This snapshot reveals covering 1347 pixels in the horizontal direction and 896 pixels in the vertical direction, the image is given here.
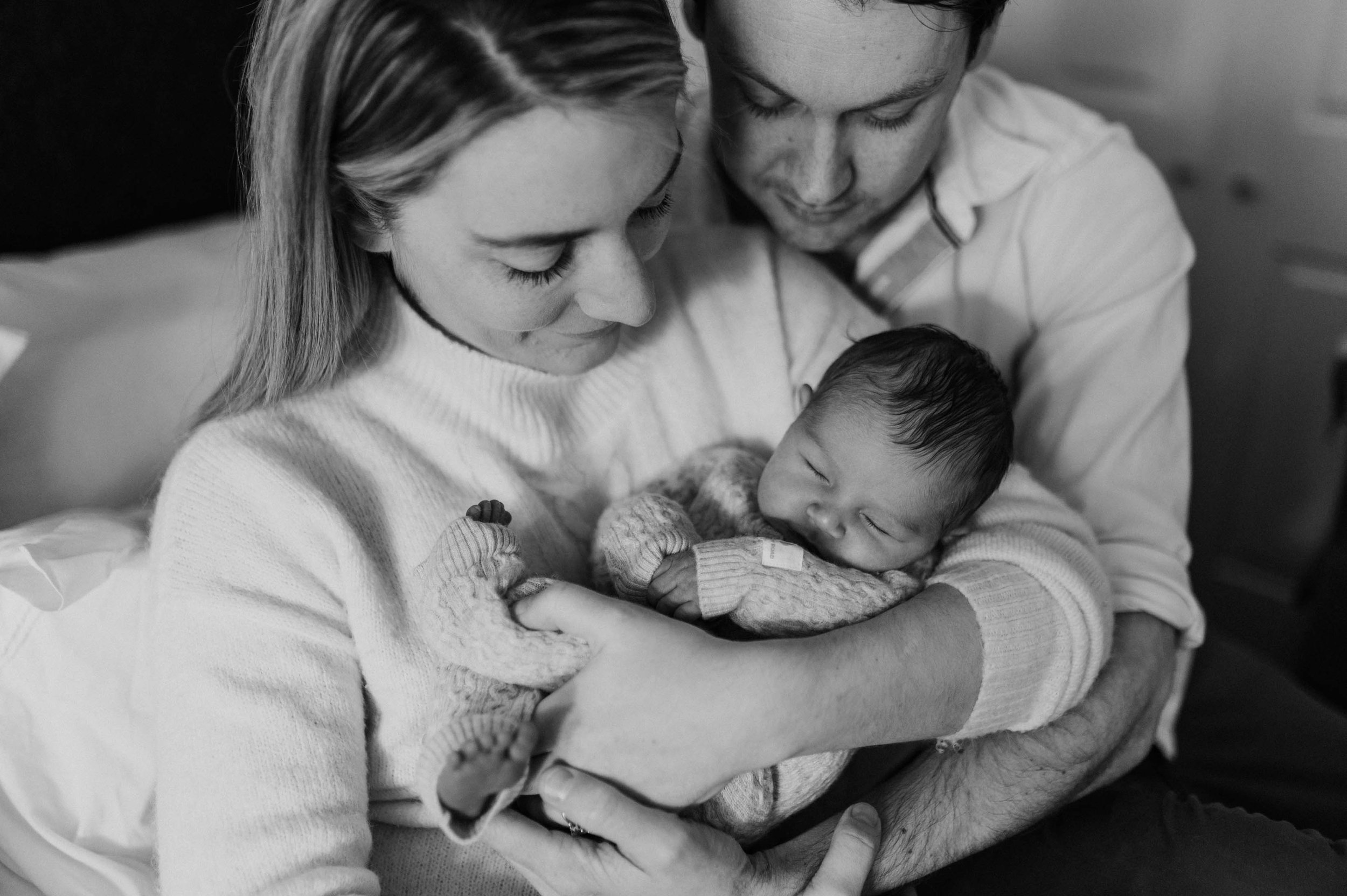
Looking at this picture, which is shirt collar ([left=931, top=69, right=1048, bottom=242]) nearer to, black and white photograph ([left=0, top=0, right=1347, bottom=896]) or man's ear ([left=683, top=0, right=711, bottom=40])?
black and white photograph ([left=0, top=0, right=1347, bottom=896])

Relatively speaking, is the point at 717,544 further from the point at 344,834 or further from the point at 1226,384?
the point at 1226,384

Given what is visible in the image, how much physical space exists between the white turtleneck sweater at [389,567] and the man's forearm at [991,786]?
0.27 feet

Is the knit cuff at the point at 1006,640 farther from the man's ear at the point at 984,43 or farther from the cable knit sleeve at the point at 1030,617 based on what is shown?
the man's ear at the point at 984,43

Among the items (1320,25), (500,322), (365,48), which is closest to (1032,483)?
(500,322)

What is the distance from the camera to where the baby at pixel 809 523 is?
123 centimetres

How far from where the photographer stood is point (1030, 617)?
132 centimetres

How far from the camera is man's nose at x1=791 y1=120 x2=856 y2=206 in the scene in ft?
4.81

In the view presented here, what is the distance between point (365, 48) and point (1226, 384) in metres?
2.67

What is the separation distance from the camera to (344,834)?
3.76ft

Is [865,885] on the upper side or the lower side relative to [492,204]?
lower

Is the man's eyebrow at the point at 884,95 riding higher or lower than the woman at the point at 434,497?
higher

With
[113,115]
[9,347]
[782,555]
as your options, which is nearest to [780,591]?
[782,555]

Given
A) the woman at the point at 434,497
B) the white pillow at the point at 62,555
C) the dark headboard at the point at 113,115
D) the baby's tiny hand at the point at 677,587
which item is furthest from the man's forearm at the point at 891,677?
the dark headboard at the point at 113,115

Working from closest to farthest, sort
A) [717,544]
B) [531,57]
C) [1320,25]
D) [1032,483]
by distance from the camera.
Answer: [531,57], [717,544], [1032,483], [1320,25]
